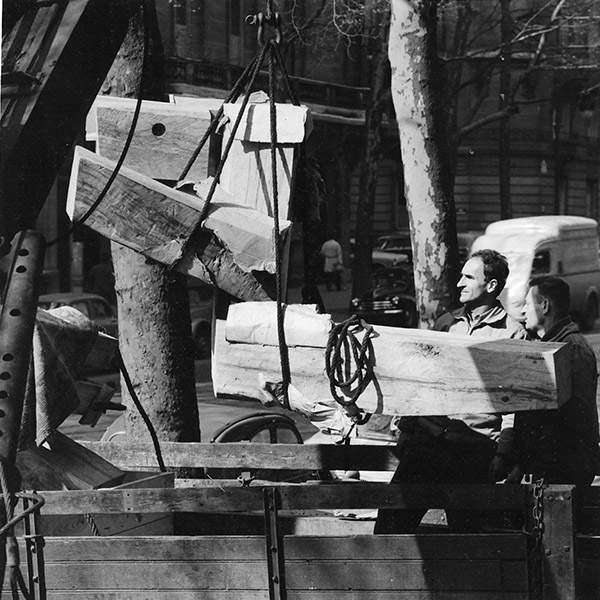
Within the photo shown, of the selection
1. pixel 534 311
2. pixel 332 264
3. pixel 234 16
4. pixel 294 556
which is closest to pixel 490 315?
pixel 534 311

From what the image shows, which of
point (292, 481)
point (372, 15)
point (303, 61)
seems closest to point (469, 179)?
point (303, 61)

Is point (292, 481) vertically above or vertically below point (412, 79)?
below

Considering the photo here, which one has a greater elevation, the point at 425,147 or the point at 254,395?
the point at 425,147

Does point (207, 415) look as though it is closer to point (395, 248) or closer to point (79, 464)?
point (79, 464)

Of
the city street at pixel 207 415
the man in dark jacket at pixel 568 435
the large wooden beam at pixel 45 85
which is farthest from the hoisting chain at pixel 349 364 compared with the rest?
the city street at pixel 207 415

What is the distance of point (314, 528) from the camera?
5.43 meters

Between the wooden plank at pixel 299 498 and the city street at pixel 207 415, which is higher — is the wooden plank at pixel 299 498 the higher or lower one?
the higher one

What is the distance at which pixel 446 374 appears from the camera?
4.32 m

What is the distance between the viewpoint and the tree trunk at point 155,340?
780 cm

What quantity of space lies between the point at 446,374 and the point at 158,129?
216 cm

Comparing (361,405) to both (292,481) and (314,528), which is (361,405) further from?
(292,481)

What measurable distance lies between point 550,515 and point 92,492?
1688 mm

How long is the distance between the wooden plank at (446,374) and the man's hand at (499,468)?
2.77ft

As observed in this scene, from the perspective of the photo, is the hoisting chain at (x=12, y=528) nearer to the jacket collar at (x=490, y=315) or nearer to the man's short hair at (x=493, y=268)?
the jacket collar at (x=490, y=315)
